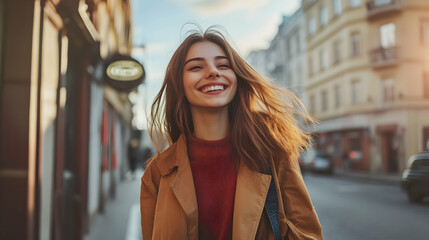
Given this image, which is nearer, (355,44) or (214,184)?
(214,184)

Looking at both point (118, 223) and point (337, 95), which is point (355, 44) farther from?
point (118, 223)

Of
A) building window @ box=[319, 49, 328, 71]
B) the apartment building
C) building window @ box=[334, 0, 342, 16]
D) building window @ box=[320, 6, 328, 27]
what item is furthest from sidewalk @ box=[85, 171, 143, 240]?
building window @ box=[320, 6, 328, 27]

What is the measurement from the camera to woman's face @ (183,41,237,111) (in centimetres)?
225

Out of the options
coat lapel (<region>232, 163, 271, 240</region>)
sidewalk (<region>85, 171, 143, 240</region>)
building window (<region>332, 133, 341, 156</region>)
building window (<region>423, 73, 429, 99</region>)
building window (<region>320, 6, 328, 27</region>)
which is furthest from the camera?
building window (<region>320, 6, 328, 27</region>)

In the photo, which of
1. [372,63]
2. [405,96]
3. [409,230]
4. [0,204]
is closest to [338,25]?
[372,63]

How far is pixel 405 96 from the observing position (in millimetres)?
27469

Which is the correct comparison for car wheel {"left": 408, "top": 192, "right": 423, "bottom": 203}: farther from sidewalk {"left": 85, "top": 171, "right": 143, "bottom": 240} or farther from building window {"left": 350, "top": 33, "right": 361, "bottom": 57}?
building window {"left": 350, "top": 33, "right": 361, "bottom": 57}

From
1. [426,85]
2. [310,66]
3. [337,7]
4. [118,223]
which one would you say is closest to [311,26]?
[310,66]

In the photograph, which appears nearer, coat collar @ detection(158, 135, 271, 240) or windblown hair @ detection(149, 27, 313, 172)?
coat collar @ detection(158, 135, 271, 240)

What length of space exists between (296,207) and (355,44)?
30.9 metres

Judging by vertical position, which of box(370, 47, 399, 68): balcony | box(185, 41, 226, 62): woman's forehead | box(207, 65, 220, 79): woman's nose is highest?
box(370, 47, 399, 68): balcony

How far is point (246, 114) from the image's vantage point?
7.65 feet

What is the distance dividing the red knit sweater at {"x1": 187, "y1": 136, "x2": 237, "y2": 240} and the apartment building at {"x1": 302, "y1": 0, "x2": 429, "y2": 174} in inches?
972

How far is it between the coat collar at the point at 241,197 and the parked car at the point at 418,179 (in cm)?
1143
